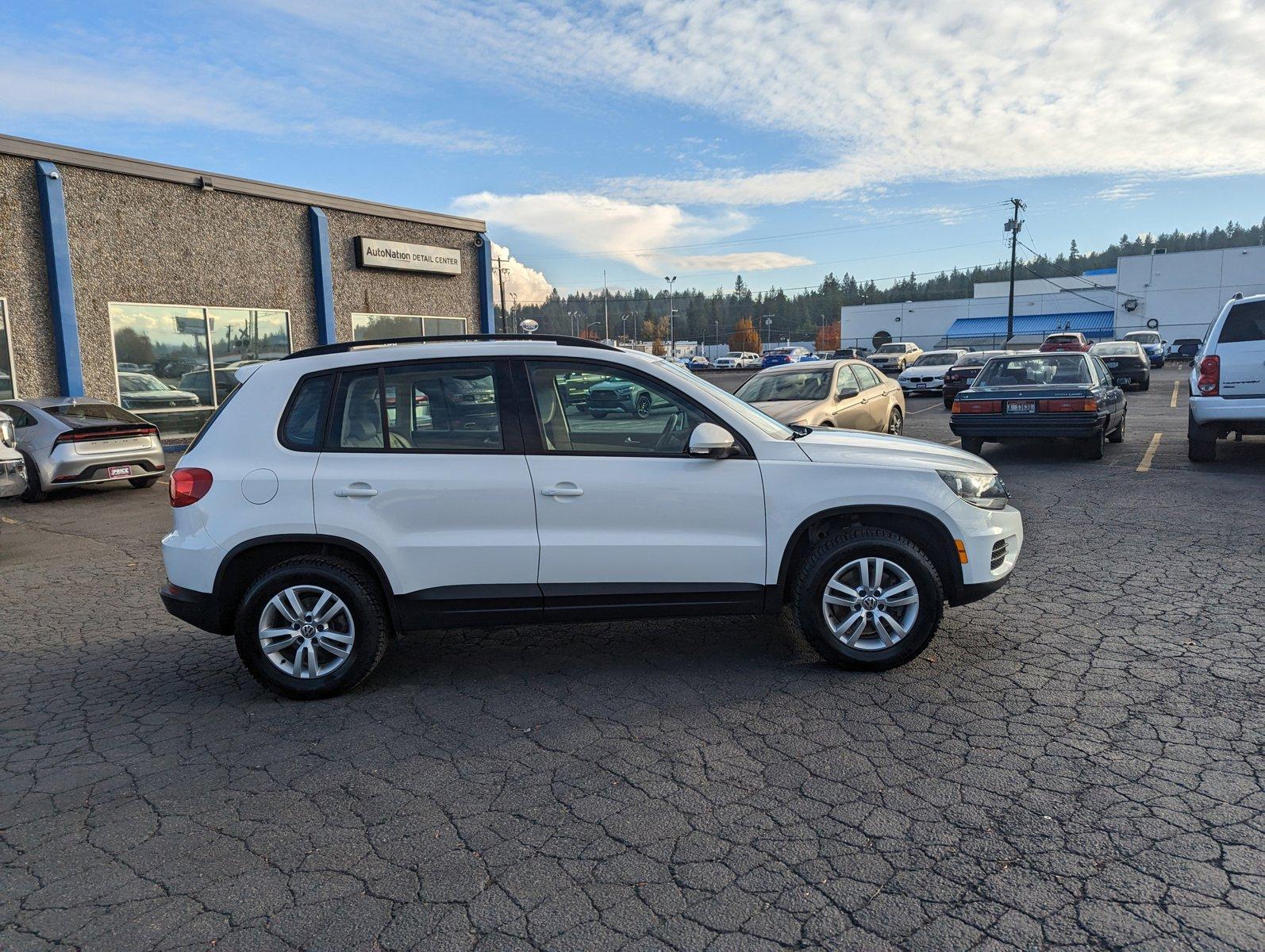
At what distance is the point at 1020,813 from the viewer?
10.4ft

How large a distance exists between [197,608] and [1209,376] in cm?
1076

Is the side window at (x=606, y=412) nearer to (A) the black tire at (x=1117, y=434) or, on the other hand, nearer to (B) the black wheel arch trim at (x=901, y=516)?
(B) the black wheel arch trim at (x=901, y=516)

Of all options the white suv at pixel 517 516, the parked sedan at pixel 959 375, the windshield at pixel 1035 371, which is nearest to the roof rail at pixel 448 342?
the white suv at pixel 517 516

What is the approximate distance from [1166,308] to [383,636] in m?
78.1

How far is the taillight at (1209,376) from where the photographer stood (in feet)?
32.5

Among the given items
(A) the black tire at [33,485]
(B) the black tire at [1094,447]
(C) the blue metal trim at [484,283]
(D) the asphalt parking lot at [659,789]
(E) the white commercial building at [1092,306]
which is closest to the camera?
(D) the asphalt parking lot at [659,789]

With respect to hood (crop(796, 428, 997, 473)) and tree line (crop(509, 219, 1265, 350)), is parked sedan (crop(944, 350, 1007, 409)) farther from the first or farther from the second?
tree line (crop(509, 219, 1265, 350))

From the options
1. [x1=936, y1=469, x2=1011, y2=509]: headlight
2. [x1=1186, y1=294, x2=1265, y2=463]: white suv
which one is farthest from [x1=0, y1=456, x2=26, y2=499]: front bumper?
[x1=1186, y1=294, x2=1265, y2=463]: white suv

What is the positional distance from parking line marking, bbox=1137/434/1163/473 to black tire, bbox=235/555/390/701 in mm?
10228

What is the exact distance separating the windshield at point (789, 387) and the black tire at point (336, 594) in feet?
26.7

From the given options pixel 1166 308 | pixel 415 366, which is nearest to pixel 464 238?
pixel 415 366

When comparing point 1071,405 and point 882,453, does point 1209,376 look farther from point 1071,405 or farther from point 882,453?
point 882,453

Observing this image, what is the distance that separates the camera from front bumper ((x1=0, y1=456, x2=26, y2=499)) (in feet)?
28.2

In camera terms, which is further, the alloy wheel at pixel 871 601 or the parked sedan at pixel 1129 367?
the parked sedan at pixel 1129 367
